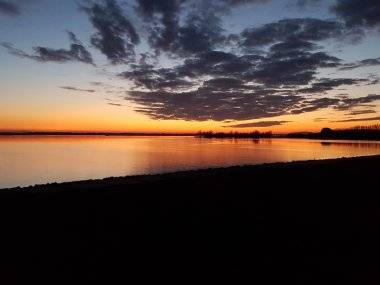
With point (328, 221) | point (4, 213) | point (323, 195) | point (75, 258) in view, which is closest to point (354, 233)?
point (328, 221)

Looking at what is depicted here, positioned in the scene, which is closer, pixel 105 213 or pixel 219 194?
pixel 105 213

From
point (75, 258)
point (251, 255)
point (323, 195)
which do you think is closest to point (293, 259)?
point (251, 255)

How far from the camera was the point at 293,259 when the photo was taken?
25.8 feet

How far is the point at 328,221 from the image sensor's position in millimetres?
11172

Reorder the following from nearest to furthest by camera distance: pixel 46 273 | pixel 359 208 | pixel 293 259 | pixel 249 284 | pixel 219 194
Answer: pixel 249 284, pixel 46 273, pixel 293 259, pixel 359 208, pixel 219 194

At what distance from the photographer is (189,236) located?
9.59 m

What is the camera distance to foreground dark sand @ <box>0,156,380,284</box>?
7145mm

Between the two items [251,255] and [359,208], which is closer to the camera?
[251,255]

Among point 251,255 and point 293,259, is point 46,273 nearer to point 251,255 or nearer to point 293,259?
point 251,255

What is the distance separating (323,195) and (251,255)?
8.37 m

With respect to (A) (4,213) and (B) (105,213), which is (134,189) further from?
(A) (4,213)

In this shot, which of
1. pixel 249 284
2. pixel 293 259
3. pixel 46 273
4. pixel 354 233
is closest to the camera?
pixel 249 284

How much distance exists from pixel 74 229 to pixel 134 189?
5.51 metres

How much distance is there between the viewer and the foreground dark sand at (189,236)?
7.14 meters
